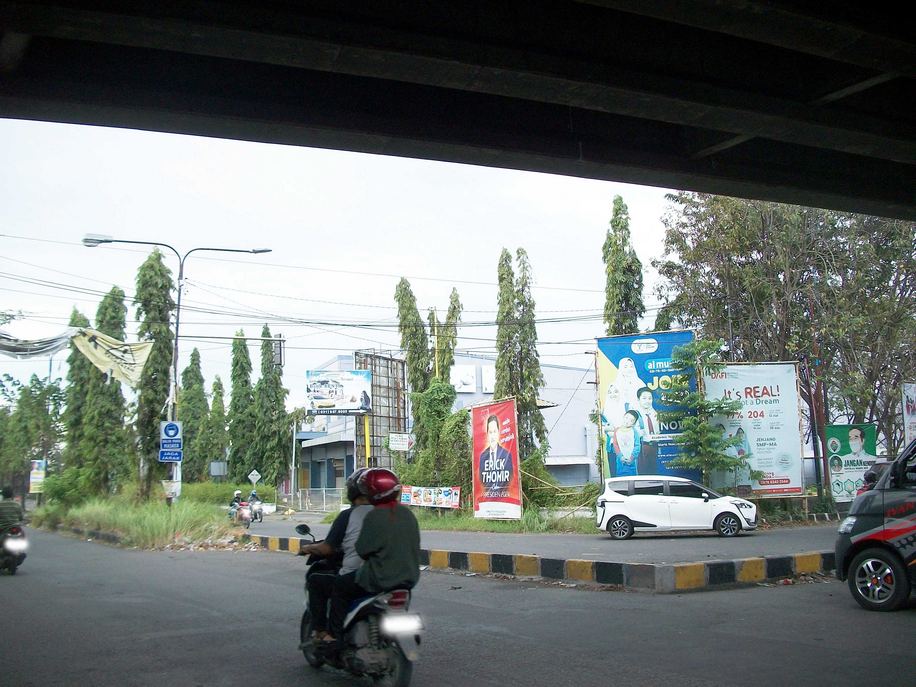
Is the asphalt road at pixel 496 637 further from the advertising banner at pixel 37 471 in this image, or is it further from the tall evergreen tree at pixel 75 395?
the advertising banner at pixel 37 471

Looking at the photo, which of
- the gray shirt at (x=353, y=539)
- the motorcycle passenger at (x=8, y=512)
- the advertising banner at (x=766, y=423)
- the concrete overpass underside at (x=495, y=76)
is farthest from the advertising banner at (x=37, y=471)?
the gray shirt at (x=353, y=539)

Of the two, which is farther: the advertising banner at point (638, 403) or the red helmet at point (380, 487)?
the advertising banner at point (638, 403)

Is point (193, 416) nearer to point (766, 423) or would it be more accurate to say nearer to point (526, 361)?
point (526, 361)

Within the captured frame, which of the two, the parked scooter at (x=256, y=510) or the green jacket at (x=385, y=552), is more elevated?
the green jacket at (x=385, y=552)

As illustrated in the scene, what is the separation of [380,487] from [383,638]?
3.34ft

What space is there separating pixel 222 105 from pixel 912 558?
8.32 meters

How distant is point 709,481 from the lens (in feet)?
67.5

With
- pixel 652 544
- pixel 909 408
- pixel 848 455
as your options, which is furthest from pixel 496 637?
pixel 909 408

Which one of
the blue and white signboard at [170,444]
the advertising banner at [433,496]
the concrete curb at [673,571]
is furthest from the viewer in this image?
the advertising banner at [433,496]

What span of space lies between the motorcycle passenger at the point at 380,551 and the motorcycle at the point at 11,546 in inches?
412

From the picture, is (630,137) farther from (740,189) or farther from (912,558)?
(912,558)

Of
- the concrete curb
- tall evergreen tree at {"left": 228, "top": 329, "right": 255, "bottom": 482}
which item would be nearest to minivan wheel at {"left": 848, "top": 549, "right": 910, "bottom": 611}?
the concrete curb

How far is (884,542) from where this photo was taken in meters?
8.29

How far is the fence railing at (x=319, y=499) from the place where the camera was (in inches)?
1838
